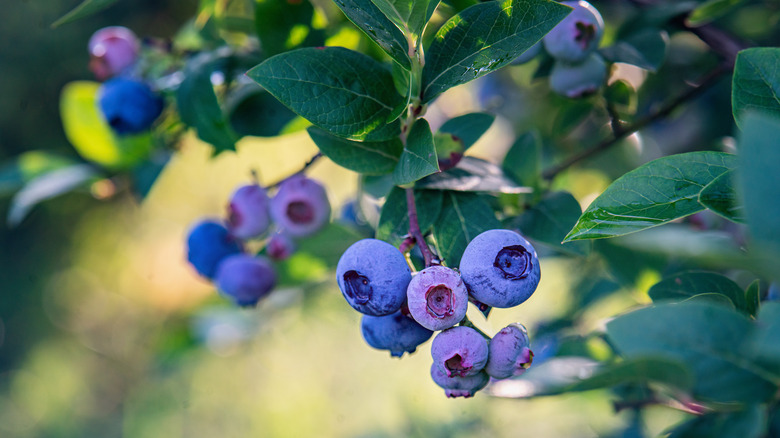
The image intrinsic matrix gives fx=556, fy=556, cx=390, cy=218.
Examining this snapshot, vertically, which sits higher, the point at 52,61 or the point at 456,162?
the point at 456,162

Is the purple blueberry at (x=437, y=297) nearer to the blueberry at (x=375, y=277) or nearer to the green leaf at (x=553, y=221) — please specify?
the blueberry at (x=375, y=277)

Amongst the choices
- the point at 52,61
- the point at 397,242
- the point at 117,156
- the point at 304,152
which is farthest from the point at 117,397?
the point at 397,242

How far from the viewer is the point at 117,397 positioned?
14.6ft

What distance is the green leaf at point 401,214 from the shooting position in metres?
0.62

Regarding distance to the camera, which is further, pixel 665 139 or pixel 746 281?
pixel 665 139

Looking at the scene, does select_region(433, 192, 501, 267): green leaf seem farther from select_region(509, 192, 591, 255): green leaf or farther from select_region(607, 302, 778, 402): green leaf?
select_region(607, 302, 778, 402): green leaf

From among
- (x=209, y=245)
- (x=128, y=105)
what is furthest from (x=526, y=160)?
(x=128, y=105)

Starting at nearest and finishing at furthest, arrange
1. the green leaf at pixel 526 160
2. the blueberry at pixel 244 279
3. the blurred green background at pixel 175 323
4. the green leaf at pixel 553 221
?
the green leaf at pixel 553 221 < the green leaf at pixel 526 160 < the blueberry at pixel 244 279 < the blurred green background at pixel 175 323

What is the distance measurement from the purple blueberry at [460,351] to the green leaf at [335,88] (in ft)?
0.75

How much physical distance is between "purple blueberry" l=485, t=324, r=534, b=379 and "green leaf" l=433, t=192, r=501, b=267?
96mm

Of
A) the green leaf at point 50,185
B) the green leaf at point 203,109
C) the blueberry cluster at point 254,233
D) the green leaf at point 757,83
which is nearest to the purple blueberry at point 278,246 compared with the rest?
the blueberry cluster at point 254,233

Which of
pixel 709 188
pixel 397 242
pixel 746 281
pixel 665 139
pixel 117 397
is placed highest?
pixel 709 188

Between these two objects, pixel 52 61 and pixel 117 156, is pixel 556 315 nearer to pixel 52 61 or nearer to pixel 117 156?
pixel 117 156

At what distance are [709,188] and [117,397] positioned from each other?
4.91 metres
